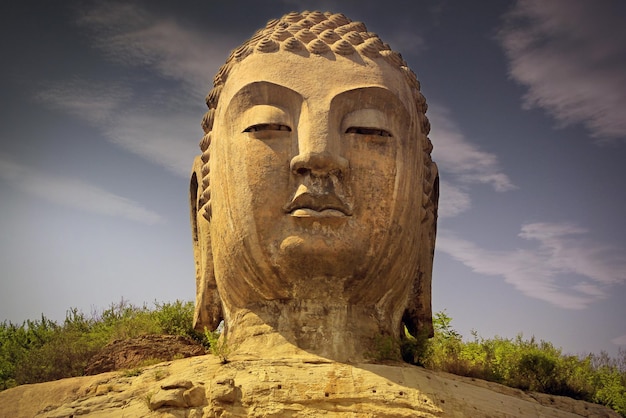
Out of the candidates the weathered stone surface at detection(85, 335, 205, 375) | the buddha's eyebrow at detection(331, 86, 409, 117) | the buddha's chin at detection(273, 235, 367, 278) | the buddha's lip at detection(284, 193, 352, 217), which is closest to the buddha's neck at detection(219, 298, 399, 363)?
the buddha's chin at detection(273, 235, 367, 278)

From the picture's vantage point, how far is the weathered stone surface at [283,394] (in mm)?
5758

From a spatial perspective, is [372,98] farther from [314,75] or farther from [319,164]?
[319,164]

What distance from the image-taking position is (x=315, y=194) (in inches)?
257

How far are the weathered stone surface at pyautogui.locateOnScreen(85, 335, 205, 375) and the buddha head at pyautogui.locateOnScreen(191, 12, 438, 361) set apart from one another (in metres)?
2.58

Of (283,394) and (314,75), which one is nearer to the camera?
(283,394)

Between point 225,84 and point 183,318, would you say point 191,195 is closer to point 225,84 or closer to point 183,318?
point 225,84

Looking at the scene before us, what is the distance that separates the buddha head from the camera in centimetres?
655

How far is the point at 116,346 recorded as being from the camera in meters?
9.96

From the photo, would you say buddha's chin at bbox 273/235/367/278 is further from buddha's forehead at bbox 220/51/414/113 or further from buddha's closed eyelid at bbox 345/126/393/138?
buddha's forehead at bbox 220/51/414/113

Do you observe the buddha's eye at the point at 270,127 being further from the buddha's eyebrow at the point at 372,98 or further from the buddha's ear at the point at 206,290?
the buddha's ear at the point at 206,290

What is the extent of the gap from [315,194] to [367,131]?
90 cm

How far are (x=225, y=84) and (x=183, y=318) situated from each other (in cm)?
789

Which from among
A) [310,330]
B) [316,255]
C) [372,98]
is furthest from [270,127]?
[310,330]

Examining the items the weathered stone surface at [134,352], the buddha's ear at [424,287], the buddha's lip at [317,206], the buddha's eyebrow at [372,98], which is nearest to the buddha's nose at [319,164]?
the buddha's lip at [317,206]
